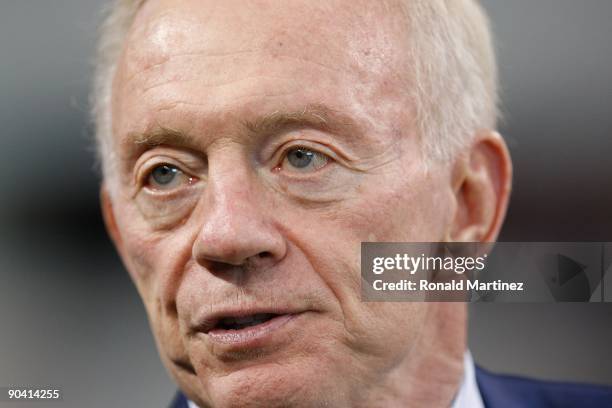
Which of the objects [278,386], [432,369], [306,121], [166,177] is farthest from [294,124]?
[432,369]

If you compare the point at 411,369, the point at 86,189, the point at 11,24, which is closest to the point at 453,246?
the point at 411,369

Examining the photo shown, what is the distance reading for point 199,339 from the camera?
1412 millimetres

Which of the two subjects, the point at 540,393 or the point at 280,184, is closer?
the point at 280,184

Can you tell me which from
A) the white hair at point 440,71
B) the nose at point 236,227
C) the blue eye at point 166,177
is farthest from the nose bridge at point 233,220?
the white hair at point 440,71

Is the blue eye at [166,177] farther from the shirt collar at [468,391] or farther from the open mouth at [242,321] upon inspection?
the shirt collar at [468,391]

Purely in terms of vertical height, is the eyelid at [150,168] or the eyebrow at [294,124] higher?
the eyelid at [150,168]

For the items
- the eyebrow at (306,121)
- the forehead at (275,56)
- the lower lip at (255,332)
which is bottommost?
the lower lip at (255,332)

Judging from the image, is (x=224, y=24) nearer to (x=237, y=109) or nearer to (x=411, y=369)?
(x=237, y=109)

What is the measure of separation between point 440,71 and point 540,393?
839 mm

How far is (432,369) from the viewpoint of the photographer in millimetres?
1582

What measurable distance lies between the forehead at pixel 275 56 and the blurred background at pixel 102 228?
65 centimetres

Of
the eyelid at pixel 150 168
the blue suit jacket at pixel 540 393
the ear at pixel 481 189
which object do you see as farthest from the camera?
the blue suit jacket at pixel 540 393

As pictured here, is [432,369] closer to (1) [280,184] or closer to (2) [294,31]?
(1) [280,184]

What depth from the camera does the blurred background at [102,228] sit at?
191 centimetres
